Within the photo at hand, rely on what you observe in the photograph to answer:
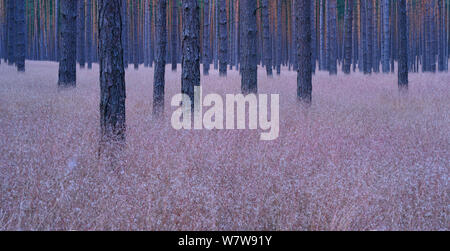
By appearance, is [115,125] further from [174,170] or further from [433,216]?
[433,216]

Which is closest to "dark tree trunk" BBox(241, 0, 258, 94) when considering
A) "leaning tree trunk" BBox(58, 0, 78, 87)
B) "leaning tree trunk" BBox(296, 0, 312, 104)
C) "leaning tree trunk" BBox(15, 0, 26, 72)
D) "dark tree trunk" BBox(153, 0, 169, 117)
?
"leaning tree trunk" BBox(296, 0, 312, 104)

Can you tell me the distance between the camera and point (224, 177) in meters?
4.33

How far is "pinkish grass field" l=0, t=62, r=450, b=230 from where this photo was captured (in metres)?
3.34

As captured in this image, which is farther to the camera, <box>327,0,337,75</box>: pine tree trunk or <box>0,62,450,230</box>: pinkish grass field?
<box>327,0,337,75</box>: pine tree trunk

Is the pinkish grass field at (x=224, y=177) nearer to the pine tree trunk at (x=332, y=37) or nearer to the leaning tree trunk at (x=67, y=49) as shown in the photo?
the leaning tree trunk at (x=67, y=49)

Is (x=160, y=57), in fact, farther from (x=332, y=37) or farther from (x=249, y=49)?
(x=332, y=37)

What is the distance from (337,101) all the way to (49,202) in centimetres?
843

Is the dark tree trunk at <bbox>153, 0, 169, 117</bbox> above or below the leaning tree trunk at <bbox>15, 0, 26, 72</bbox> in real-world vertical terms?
below

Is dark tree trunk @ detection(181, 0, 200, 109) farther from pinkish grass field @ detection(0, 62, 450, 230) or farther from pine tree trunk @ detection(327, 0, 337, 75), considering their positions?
pine tree trunk @ detection(327, 0, 337, 75)

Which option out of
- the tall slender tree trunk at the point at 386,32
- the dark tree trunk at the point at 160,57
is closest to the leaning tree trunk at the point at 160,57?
Answer: the dark tree trunk at the point at 160,57

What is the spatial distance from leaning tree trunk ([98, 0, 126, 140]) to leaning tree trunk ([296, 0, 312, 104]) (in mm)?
5602

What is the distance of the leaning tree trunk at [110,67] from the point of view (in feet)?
16.5
